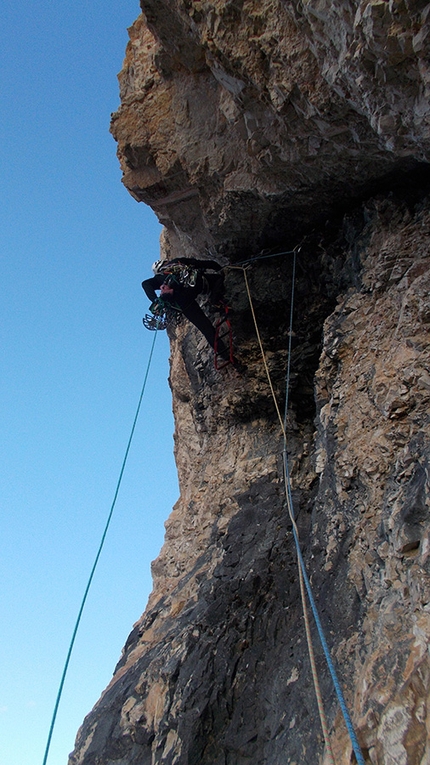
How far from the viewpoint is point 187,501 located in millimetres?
7406

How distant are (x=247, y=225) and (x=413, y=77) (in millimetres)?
2983

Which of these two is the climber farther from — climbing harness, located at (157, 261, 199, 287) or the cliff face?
the cliff face

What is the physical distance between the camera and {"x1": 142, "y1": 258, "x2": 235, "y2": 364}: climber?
7066mm

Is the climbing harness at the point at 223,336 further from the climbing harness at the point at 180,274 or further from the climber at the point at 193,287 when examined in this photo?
the climbing harness at the point at 180,274

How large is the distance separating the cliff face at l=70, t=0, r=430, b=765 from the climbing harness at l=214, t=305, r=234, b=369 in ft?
0.39

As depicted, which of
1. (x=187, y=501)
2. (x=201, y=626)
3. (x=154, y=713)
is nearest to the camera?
(x=154, y=713)

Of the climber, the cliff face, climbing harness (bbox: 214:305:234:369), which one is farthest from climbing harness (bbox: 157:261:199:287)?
climbing harness (bbox: 214:305:234:369)

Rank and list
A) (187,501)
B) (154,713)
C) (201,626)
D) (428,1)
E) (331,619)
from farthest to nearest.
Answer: (187,501)
(201,626)
(154,713)
(331,619)
(428,1)

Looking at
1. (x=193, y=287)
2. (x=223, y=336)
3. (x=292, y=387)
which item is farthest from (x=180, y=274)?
(x=292, y=387)

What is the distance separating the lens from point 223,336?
7.33 m

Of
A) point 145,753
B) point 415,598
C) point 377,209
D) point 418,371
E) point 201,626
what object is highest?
point 377,209

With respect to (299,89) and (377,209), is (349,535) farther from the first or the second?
(299,89)

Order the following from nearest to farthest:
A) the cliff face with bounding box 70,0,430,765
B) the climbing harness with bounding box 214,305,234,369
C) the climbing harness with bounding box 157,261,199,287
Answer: the cliff face with bounding box 70,0,430,765 → the climbing harness with bounding box 157,261,199,287 → the climbing harness with bounding box 214,305,234,369

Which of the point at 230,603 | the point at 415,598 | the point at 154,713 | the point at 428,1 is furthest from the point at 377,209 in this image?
the point at 154,713
